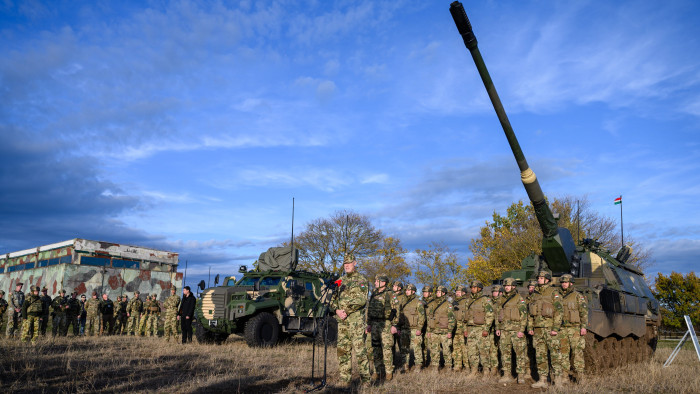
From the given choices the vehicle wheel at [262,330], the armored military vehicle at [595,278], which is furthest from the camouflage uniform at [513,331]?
the vehicle wheel at [262,330]

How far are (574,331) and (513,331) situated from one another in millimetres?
945

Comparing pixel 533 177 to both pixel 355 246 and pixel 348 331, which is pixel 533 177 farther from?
pixel 355 246

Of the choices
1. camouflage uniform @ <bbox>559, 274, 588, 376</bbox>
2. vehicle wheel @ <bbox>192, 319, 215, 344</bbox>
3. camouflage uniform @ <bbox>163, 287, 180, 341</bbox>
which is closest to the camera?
camouflage uniform @ <bbox>559, 274, 588, 376</bbox>

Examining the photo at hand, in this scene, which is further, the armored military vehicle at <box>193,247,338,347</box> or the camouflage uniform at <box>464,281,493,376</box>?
the armored military vehicle at <box>193,247,338,347</box>

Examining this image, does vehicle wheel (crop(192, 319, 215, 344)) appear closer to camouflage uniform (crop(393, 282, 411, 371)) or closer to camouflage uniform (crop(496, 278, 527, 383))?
camouflage uniform (crop(393, 282, 411, 371))

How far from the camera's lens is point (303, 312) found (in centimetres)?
1350

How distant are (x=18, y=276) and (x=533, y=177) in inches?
1319

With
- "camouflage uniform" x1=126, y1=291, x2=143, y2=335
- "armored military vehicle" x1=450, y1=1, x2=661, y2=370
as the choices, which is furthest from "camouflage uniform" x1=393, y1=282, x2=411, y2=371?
"camouflage uniform" x1=126, y1=291, x2=143, y2=335

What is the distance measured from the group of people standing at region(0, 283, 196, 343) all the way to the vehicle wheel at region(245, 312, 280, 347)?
193cm

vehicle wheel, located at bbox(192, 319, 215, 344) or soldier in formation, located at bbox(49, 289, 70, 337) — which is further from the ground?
soldier in formation, located at bbox(49, 289, 70, 337)

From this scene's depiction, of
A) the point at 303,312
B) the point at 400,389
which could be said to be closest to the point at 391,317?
the point at 400,389

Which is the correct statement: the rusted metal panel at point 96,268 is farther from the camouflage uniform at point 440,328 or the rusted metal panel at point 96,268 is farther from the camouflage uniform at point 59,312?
the camouflage uniform at point 440,328

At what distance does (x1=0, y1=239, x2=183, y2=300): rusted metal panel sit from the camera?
28.4 metres

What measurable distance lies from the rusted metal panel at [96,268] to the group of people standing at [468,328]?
2245 centimetres
